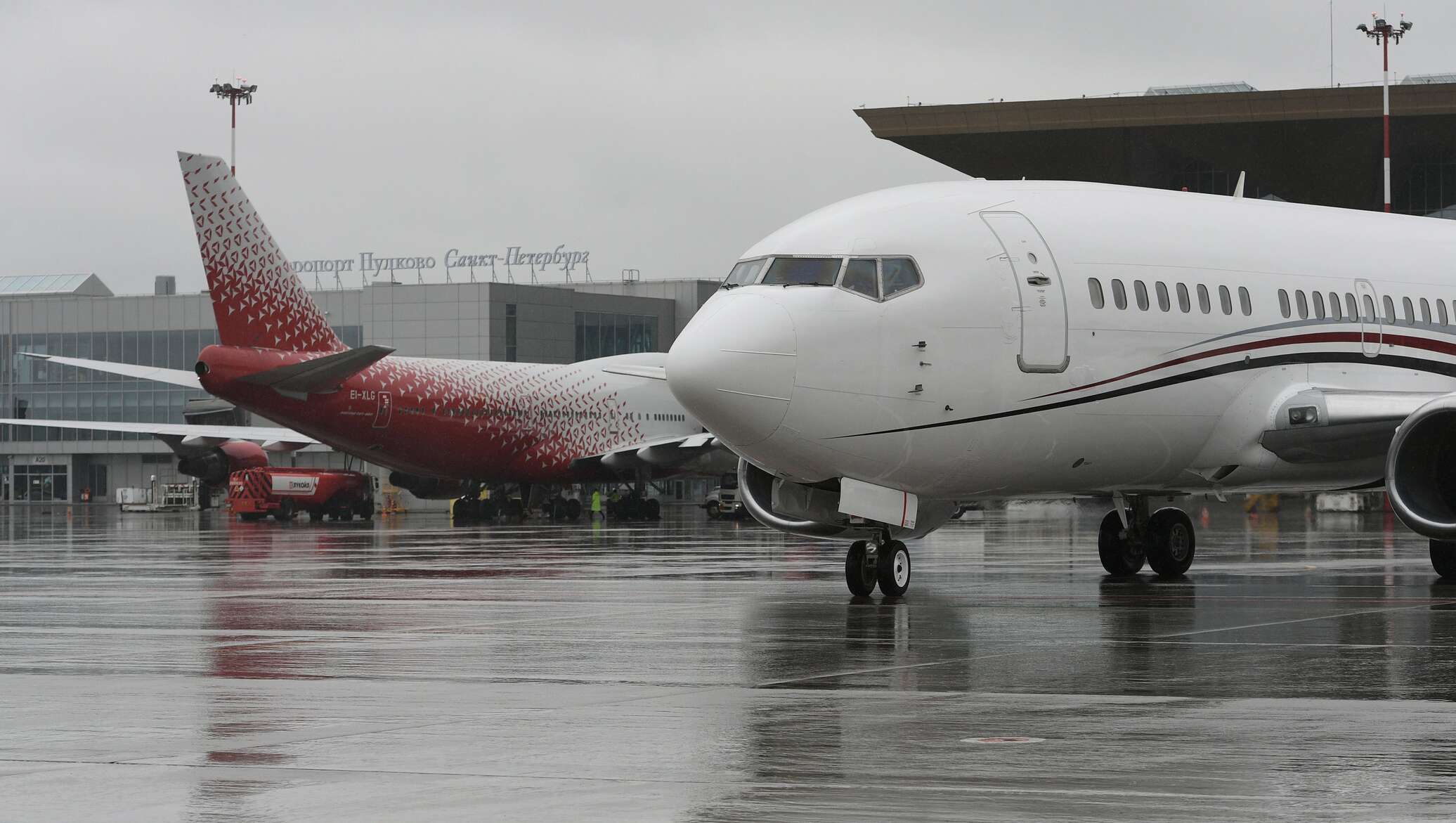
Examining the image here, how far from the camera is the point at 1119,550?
21.9m

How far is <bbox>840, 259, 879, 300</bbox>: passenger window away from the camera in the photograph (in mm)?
17078

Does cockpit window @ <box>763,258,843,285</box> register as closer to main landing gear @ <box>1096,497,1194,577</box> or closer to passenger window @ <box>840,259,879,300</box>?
passenger window @ <box>840,259,879,300</box>

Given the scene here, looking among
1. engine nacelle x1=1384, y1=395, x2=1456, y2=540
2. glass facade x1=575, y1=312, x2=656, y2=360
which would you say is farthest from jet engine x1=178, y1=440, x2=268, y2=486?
engine nacelle x1=1384, y1=395, x2=1456, y2=540

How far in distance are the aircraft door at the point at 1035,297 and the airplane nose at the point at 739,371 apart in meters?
2.64

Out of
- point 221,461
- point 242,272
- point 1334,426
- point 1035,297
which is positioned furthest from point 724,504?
point 1035,297

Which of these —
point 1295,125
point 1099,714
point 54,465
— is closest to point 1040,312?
point 1099,714

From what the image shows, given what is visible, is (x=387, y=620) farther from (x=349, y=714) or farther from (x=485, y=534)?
(x=485, y=534)

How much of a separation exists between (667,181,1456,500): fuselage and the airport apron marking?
0.09 ft

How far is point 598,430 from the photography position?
5581 cm

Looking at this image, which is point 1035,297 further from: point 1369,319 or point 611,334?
point 611,334

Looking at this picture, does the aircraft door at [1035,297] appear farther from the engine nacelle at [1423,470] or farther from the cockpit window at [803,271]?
the engine nacelle at [1423,470]

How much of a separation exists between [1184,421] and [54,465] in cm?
9299

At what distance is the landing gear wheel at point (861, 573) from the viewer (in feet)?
60.2

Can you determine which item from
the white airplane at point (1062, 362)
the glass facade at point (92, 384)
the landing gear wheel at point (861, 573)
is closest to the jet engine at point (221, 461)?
the glass facade at point (92, 384)
